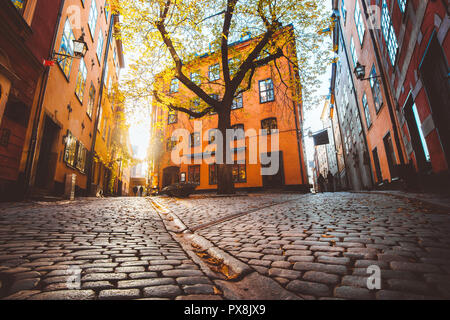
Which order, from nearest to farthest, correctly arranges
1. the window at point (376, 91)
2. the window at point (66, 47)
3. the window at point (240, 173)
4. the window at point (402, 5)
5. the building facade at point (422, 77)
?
the building facade at point (422, 77)
the window at point (402, 5)
the window at point (66, 47)
the window at point (376, 91)
the window at point (240, 173)

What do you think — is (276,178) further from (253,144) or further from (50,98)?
(50,98)

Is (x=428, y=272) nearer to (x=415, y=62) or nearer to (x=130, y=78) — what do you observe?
(x=415, y=62)

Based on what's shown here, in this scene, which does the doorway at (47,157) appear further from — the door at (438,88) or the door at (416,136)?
the door at (416,136)

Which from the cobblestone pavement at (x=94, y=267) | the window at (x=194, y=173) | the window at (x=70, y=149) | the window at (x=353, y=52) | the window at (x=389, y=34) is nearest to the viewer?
the cobblestone pavement at (x=94, y=267)

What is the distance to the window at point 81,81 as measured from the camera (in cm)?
1182

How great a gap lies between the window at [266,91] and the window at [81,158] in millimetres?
14348

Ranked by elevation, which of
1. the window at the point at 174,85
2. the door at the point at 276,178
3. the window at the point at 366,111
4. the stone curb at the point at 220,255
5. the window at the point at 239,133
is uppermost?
the window at the point at 174,85

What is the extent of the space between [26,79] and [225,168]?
8.04 m

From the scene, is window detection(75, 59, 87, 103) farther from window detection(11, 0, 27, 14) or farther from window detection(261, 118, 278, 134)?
window detection(261, 118, 278, 134)

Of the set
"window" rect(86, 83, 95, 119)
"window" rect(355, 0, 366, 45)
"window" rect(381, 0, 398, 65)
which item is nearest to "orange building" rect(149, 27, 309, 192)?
"window" rect(86, 83, 95, 119)

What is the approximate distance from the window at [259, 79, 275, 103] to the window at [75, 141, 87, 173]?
14.3 m

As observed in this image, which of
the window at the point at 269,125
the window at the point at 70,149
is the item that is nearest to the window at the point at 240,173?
the window at the point at 269,125
